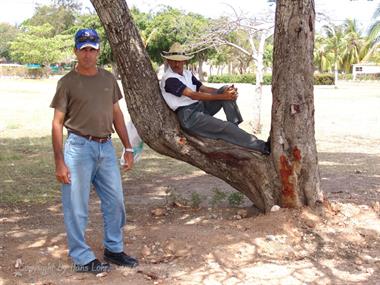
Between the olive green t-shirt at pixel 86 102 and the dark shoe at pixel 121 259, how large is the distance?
93 cm

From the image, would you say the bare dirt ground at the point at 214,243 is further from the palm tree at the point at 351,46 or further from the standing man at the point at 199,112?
the palm tree at the point at 351,46

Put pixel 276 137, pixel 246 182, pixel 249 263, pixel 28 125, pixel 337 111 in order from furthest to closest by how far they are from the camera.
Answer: pixel 337 111 < pixel 28 125 < pixel 246 182 < pixel 276 137 < pixel 249 263

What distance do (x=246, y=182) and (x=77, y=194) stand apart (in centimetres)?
186

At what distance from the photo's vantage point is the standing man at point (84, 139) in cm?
398

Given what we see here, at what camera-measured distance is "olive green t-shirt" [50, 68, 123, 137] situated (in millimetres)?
3979

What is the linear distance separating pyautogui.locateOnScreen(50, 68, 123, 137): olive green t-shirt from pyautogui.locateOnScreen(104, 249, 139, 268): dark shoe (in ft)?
3.06

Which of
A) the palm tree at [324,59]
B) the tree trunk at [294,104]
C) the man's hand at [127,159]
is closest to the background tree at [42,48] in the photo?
the palm tree at [324,59]

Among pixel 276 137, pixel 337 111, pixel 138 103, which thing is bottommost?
pixel 337 111

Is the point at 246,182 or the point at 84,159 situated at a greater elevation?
the point at 84,159

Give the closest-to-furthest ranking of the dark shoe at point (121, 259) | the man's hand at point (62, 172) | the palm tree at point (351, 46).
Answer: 1. the man's hand at point (62, 172)
2. the dark shoe at point (121, 259)
3. the palm tree at point (351, 46)

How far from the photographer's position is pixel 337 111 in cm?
2269

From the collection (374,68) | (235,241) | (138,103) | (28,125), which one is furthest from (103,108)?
(374,68)

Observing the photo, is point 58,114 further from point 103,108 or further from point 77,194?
point 77,194

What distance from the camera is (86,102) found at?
4.00 metres
